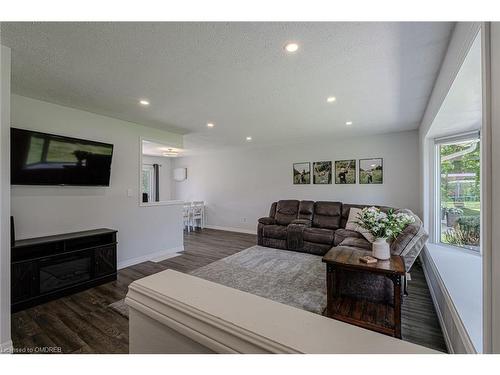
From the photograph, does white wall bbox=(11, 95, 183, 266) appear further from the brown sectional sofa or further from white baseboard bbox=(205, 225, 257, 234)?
white baseboard bbox=(205, 225, 257, 234)

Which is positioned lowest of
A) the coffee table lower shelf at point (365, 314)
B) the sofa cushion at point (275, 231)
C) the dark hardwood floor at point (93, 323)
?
the dark hardwood floor at point (93, 323)

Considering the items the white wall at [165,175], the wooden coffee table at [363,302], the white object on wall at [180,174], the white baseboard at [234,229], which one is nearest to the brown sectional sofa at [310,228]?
the wooden coffee table at [363,302]

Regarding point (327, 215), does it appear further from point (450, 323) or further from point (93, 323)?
point (93, 323)

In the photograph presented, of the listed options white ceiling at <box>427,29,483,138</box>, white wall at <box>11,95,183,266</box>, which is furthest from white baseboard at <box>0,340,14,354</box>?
white ceiling at <box>427,29,483,138</box>

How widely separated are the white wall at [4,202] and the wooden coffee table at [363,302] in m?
2.82

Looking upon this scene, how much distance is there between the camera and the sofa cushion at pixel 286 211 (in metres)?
5.43

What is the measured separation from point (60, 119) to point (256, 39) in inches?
119

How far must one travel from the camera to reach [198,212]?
7.42 meters

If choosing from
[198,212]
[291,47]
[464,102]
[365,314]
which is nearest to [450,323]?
[365,314]

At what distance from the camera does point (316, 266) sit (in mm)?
3822

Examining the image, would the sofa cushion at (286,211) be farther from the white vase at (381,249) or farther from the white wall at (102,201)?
the white vase at (381,249)
